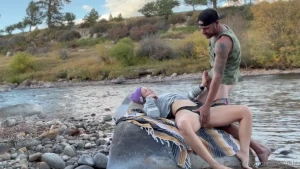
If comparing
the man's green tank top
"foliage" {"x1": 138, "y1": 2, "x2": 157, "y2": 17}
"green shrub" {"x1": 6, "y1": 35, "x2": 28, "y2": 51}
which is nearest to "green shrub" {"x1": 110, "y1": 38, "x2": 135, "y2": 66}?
"green shrub" {"x1": 6, "y1": 35, "x2": 28, "y2": 51}

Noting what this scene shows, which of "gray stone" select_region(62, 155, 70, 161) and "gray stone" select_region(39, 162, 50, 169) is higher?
"gray stone" select_region(39, 162, 50, 169)

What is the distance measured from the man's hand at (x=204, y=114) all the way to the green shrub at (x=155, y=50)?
44632 millimetres

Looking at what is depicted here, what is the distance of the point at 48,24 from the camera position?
86.8 meters

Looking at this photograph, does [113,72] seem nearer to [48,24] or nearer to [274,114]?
[274,114]

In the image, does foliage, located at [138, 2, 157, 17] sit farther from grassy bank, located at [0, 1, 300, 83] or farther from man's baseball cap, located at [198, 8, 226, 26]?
man's baseball cap, located at [198, 8, 226, 26]

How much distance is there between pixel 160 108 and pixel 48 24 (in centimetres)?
8377

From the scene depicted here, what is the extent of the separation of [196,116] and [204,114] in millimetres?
116

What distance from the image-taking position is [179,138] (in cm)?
Result: 587

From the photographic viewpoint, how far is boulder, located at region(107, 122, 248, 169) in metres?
5.77

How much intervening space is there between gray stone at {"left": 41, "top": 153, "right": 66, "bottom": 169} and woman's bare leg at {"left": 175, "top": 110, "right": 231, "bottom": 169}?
2453mm

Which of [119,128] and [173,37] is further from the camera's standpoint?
[173,37]

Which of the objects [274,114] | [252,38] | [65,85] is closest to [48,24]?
[65,85]

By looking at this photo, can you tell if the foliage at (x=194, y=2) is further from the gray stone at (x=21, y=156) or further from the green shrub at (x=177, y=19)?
the gray stone at (x=21, y=156)

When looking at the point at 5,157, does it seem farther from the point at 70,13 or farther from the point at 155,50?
the point at 70,13
